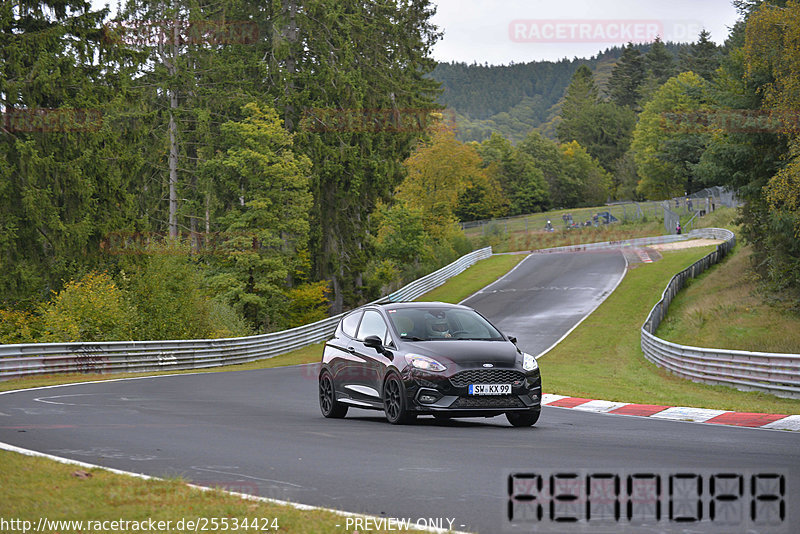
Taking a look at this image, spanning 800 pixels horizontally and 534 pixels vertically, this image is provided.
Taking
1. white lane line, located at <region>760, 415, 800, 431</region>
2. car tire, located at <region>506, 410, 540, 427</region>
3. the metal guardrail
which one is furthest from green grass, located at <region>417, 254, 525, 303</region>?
car tire, located at <region>506, 410, 540, 427</region>

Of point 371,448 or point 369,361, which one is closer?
point 371,448

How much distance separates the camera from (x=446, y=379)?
12.7 m

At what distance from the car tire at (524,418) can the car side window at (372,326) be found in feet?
7.08

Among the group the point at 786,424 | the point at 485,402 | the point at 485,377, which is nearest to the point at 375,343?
the point at 485,377

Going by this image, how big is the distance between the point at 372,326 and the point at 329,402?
159 cm

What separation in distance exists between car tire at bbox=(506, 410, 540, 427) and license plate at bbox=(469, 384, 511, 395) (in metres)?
0.52

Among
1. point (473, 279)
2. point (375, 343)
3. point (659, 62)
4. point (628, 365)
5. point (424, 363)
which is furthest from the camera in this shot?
point (659, 62)

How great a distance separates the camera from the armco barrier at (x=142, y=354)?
2591cm

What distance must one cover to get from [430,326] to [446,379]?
152 centimetres

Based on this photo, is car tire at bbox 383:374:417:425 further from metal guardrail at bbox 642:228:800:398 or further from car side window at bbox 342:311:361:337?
metal guardrail at bbox 642:228:800:398

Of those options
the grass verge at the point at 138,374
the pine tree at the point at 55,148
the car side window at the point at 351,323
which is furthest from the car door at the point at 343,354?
the pine tree at the point at 55,148

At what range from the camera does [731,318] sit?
4175 cm

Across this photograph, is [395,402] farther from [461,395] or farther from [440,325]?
[440,325]

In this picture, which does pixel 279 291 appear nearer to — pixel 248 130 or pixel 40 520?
pixel 248 130
